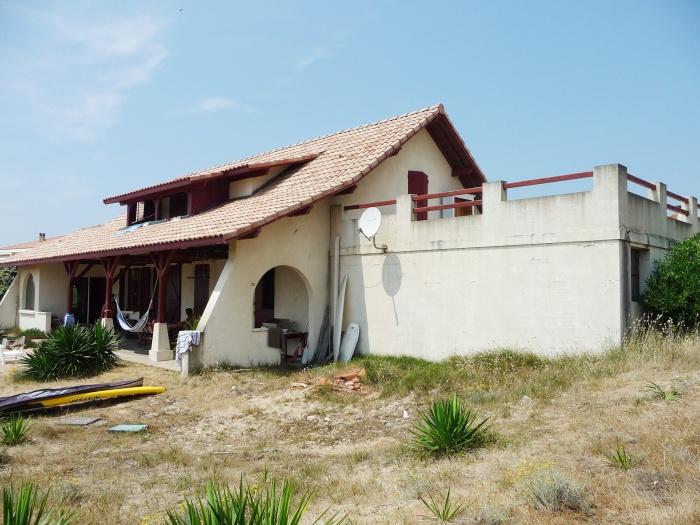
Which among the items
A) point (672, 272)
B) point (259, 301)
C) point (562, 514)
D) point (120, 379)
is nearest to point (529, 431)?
point (562, 514)

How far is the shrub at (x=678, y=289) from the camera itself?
1129 cm

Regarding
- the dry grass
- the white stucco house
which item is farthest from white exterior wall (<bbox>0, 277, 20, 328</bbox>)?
the dry grass

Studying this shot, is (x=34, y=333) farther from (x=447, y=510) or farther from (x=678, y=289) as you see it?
(x=678, y=289)

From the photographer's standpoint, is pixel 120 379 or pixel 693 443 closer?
Result: pixel 693 443

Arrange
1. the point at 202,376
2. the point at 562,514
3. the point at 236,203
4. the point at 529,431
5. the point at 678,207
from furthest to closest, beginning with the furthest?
1. the point at 236,203
2. the point at 678,207
3. the point at 202,376
4. the point at 529,431
5. the point at 562,514

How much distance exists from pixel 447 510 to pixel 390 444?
3.09m

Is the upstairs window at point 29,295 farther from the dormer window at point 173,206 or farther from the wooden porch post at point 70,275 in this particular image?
the dormer window at point 173,206

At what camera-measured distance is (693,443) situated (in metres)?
6.16

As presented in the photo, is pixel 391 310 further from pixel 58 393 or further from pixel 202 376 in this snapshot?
pixel 58 393

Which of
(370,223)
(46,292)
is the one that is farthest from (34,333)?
(370,223)

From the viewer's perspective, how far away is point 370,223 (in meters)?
14.2

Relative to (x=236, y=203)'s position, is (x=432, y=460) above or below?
below

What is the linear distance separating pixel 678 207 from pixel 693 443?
9732 mm

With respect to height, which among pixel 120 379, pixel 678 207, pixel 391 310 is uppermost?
pixel 678 207
